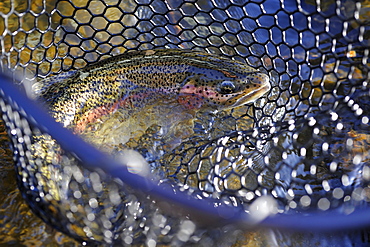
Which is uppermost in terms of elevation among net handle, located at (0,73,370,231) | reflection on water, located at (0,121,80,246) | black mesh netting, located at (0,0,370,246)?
net handle, located at (0,73,370,231)

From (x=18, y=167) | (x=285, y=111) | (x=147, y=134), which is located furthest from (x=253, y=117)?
(x=18, y=167)

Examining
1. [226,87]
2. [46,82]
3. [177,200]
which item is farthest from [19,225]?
[226,87]

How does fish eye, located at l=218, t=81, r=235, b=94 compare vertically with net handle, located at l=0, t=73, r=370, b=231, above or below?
below

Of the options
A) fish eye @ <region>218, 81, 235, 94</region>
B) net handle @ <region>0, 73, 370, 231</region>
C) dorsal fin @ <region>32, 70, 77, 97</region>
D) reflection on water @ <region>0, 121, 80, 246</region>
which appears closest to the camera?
net handle @ <region>0, 73, 370, 231</region>

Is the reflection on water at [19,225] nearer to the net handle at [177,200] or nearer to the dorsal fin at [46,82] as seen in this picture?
the dorsal fin at [46,82]

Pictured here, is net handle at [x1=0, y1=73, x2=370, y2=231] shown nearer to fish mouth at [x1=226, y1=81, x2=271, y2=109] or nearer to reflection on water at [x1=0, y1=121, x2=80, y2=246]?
reflection on water at [x1=0, y1=121, x2=80, y2=246]

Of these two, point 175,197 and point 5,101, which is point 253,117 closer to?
point 175,197

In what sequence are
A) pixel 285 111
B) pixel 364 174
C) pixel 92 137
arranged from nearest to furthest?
pixel 364 174
pixel 92 137
pixel 285 111

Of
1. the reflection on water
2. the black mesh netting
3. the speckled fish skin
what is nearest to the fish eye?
the speckled fish skin
